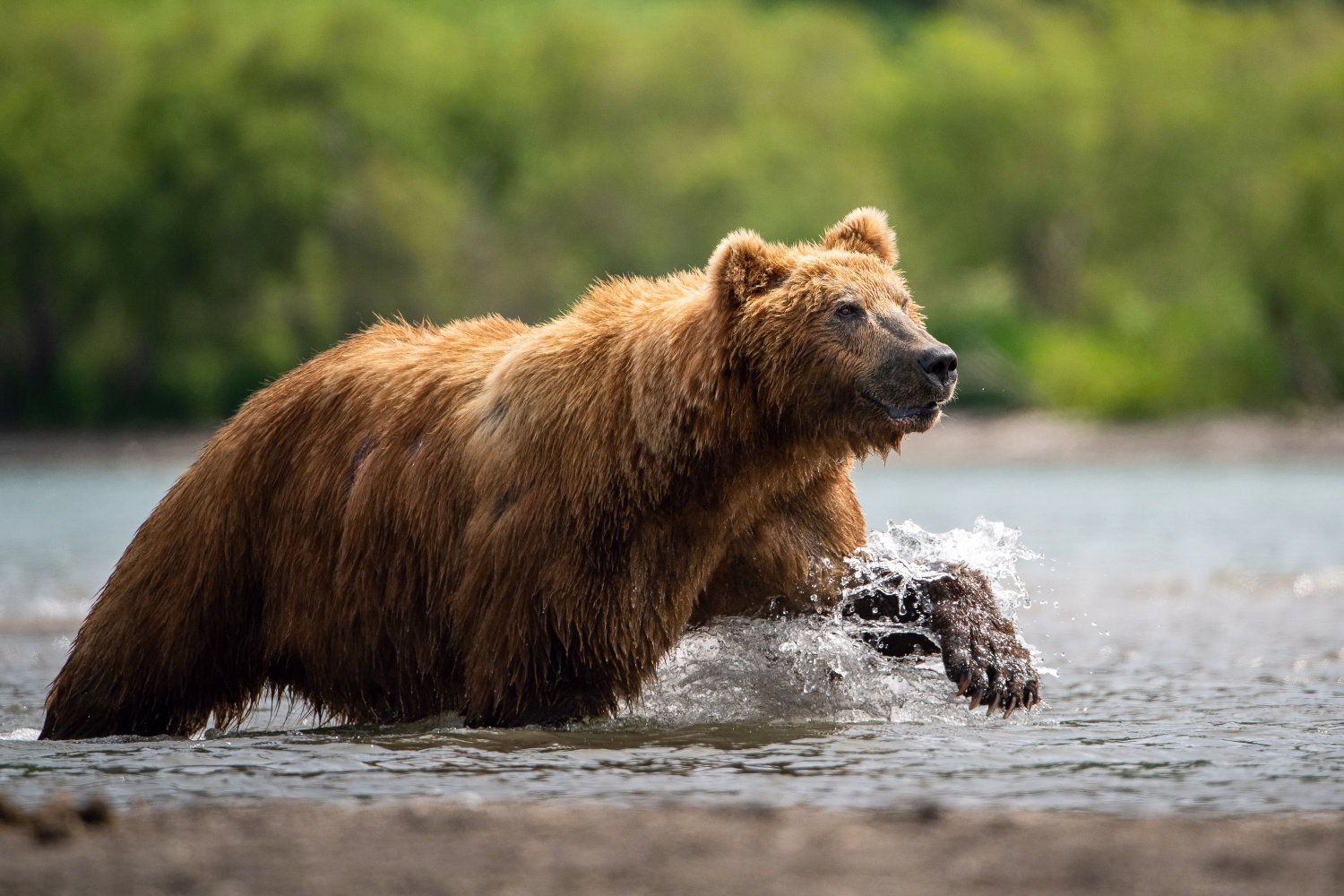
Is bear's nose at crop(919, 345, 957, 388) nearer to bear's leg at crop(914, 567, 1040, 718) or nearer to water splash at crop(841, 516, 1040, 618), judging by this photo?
water splash at crop(841, 516, 1040, 618)

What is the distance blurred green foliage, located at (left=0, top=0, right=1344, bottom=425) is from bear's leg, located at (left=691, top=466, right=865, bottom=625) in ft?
111

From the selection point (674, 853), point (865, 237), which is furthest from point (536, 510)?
point (674, 853)

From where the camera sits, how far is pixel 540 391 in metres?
5.90

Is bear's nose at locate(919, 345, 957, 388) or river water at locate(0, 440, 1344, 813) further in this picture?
bear's nose at locate(919, 345, 957, 388)

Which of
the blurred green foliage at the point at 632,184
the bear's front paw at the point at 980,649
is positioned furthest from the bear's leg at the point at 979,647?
the blurred green foliage at the point at 632,184

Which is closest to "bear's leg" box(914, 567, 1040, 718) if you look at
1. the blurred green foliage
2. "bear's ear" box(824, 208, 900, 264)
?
"bear's ear" box(824, 208, 900, 264)

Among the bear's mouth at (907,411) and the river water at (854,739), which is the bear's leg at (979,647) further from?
Result: the bear's mouth at (907,411)

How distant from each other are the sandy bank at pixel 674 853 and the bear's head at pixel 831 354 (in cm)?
162

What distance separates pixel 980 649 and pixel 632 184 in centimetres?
4663

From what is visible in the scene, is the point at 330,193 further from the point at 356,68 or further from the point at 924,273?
the point at 924,273

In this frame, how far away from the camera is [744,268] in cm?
574

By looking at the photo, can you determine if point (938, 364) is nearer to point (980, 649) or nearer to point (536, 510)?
point (980, 649)

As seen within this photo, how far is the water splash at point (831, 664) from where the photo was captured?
19.8 ft

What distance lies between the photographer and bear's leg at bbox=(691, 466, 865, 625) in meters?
5.89
